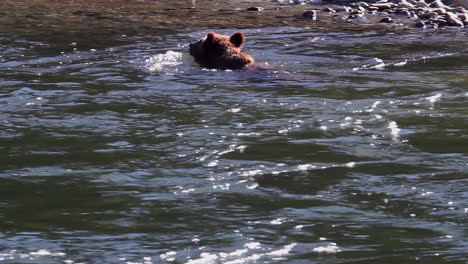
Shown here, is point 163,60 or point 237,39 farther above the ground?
point 237,39

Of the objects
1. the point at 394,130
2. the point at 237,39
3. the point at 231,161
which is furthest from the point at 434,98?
the point at 231,161

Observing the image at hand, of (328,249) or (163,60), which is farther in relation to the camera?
(163,60)

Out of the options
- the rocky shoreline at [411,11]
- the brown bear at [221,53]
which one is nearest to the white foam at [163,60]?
the brown bear at [221,53]

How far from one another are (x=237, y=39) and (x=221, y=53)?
32 cm

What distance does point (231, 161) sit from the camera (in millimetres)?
7500

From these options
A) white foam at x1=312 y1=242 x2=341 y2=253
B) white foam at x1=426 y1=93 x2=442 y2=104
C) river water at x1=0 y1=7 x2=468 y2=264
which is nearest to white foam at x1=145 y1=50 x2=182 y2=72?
river water at x1=0 y1=7 x2=468 y2=264

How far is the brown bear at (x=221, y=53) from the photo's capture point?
12297 millimetres

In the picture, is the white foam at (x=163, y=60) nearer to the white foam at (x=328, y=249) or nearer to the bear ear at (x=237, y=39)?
the bear ear at (x=237, y=39)

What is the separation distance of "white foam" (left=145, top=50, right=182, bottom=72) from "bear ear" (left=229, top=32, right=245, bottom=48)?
2.64 ft

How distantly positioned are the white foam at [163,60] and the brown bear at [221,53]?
32 centimetres

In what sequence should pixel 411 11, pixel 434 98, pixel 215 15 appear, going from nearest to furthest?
pixel 434 98, pixel 215 15, pixel 411 11

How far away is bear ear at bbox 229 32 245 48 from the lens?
12672mm

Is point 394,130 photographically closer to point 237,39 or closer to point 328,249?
point 328,249

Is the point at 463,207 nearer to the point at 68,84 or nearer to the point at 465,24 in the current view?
the point at 68,84
